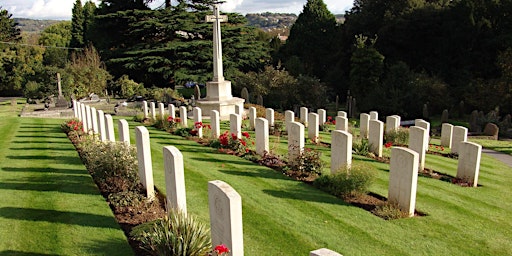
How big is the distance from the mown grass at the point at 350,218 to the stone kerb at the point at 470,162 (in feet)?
1.24

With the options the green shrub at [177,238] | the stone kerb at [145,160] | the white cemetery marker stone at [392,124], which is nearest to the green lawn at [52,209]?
the green shrub at [177,238]

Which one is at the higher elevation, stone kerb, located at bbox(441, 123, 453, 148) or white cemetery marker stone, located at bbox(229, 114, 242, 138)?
white cemetery marker stone, located at bbox(229, 114, 242, 138)

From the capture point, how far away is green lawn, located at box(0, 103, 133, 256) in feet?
19.1

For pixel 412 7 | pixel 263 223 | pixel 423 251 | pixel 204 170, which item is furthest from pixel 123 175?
pixel 412 7

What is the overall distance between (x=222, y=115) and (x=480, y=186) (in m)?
12.4

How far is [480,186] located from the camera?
970 cm

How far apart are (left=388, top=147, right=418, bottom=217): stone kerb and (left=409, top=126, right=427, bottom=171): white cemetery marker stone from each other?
3331mm

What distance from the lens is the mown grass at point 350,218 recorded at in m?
6.13

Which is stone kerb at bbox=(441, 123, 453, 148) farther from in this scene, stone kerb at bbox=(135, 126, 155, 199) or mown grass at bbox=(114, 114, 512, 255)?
stone kerb at bbox=(135, 126, 155, 199)

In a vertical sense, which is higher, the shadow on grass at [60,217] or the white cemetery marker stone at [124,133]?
the white cemetery marker stone at [124,133]

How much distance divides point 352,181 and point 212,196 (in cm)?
395

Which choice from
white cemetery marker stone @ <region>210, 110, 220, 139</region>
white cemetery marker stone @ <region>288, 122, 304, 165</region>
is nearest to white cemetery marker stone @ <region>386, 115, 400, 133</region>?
white cemetery marker stone @ <region>288, 122, 304, 165</region>

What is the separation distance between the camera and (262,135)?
37.0 ft

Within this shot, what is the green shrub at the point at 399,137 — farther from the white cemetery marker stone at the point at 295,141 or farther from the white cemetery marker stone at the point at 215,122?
the white cemetery marker stone at the point at 215,122
